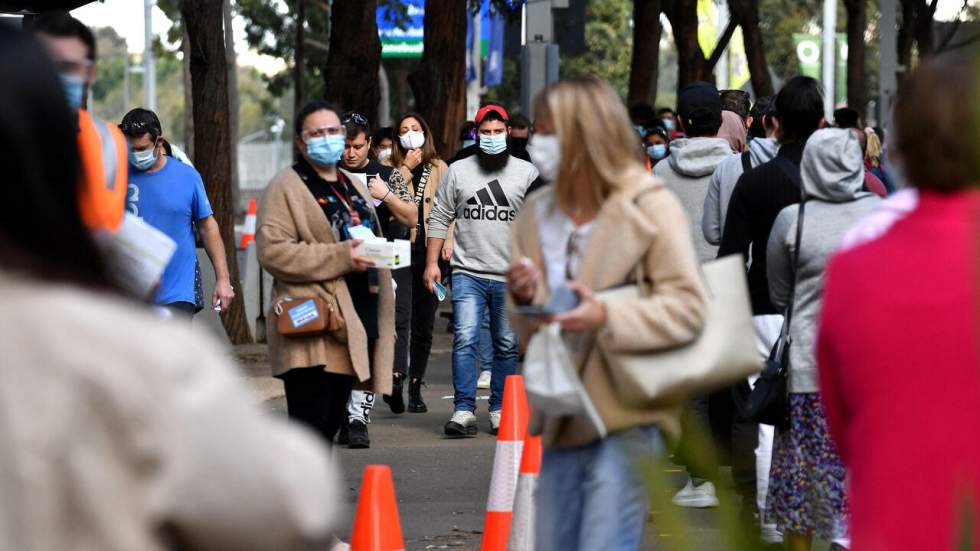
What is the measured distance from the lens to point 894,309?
3.03 m

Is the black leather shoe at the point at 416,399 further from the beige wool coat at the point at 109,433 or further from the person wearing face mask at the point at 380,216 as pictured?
the beige wool coat at the point at 109,433

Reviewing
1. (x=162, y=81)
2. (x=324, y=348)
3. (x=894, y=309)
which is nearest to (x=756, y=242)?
(x=324, y=348)

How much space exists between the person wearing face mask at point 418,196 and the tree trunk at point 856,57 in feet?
57.2

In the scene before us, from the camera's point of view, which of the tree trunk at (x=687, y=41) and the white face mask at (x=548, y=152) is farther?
the tree trunk at (x=687, y=41)

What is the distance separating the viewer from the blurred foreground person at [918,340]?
2986 millimetres

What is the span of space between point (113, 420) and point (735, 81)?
5912cm

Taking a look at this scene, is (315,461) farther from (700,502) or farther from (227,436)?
(700,502)

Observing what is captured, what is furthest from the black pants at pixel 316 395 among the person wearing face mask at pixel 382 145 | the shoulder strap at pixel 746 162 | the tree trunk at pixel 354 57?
the tree trunk at pixel 354 57

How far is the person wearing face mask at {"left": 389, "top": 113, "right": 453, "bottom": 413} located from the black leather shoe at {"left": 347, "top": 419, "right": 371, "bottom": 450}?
1.35m

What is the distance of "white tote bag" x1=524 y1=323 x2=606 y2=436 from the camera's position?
13.6ft

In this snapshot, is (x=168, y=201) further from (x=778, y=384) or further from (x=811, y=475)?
(x=811, y=475)

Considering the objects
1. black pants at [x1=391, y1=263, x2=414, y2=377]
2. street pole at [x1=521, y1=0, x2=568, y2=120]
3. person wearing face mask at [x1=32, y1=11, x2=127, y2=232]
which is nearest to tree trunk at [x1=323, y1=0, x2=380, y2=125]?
street pole at [x1=521, y1=0, x2=568, y2=120]

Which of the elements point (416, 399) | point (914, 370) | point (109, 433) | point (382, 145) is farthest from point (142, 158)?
point (109, 433)

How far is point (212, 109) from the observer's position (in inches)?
596
